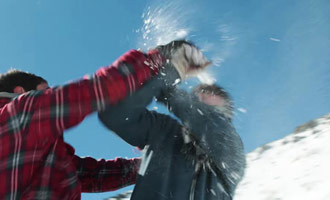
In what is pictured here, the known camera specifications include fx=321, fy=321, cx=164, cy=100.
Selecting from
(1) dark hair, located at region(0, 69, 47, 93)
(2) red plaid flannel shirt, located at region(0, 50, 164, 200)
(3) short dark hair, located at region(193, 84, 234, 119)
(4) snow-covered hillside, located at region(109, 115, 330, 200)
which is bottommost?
(2) red plaid flannel shirt, located at region(0, 50, 164, 200)

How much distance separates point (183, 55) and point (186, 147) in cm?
40

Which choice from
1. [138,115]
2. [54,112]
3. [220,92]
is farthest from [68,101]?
[220,92]

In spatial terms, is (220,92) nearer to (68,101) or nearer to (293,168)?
(68,101)

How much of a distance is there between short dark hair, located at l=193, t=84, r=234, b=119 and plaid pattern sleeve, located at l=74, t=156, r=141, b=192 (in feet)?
1.69

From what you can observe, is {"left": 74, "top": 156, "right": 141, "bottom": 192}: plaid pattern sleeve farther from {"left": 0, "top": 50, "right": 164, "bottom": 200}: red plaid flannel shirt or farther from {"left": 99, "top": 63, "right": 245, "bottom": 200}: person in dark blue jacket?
{"left": 0, "top": 50, "right": 164, "bottom": 200}: red plaid flannel shirt

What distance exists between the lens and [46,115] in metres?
0.96

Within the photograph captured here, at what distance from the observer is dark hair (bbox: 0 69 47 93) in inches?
51.1

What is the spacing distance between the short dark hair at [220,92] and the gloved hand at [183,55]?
0.13 metres

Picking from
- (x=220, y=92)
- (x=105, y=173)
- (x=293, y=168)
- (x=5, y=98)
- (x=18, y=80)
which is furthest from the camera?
(x=293, y=168)

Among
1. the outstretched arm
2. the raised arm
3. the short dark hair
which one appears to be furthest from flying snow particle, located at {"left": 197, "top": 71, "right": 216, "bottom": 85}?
the raised arm

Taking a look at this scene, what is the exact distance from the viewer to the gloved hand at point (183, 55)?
1180mm

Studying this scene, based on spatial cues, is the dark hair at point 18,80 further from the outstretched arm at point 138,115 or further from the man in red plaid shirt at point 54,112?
the outstretched arm at point 138,115

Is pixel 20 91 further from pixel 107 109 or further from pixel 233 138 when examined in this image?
pixel 233 138

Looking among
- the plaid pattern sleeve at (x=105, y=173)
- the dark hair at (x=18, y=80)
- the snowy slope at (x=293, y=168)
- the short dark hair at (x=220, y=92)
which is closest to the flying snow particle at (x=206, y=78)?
the short dark hair at (x=220, y=92)
